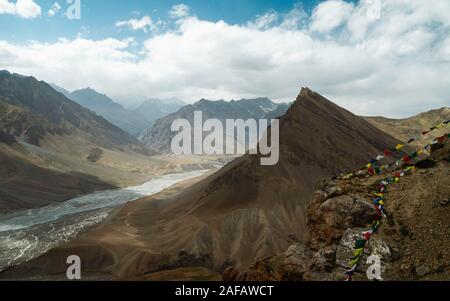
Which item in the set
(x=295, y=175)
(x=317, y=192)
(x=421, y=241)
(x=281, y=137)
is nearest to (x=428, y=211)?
(x=421, y=241)

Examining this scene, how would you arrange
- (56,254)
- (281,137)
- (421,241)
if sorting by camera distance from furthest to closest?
1. (281,137)
2. (56,254)
3. (421,241)

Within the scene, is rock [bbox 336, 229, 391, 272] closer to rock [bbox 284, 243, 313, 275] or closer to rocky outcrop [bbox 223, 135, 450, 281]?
rocky outcrop [bbox 223, 135, 450, 281]

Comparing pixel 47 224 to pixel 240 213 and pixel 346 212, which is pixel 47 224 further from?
pixel 346 212


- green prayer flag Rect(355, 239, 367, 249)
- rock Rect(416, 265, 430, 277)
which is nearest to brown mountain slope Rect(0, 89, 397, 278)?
green prayer flag Rect(355, 239, 367, 249)
